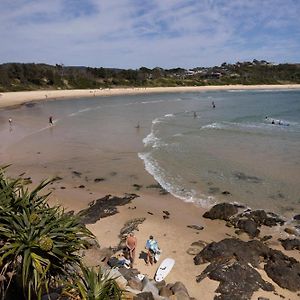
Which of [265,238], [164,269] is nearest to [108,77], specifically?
[265,238]

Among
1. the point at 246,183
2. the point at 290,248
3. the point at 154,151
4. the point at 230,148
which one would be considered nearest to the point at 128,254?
the point at 290,248

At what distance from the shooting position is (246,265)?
11.1 metres

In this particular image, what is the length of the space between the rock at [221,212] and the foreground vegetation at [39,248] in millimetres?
9115

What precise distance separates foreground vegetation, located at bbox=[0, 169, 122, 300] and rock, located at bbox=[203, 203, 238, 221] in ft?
29.9

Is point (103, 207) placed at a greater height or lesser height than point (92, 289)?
lesser

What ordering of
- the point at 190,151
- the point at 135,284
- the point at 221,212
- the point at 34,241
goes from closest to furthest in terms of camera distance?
the point at 34,241 < the point at 135,284 < the point at 221,212 < the point at 190,151

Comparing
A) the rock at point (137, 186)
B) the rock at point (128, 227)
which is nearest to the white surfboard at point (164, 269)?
the rock at point (128, 227)

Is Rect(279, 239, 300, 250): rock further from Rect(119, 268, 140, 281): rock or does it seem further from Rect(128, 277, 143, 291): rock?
Rect(128, 277, 143, 291): rock

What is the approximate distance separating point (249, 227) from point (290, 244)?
1.57 m

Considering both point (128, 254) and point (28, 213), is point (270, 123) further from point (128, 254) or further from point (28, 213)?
point (28, 213)

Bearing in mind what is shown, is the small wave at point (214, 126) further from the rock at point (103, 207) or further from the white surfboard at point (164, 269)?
the white surfboard at point (164, 269)

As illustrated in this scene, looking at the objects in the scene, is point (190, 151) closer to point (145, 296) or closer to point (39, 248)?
point (145, 296)

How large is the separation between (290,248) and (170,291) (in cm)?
490

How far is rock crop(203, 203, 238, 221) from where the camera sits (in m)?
15.0
